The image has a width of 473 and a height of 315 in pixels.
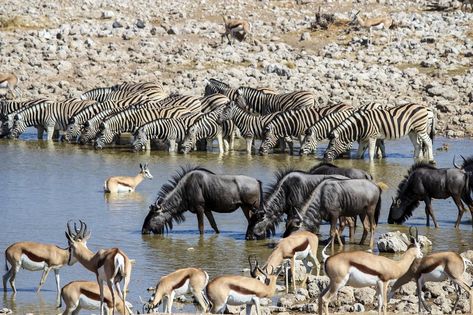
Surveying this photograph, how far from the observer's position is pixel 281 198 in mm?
17016

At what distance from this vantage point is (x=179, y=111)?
27.2 m

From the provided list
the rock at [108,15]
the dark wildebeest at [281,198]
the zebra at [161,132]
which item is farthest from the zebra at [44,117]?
the dark wildebeest at [281,198]

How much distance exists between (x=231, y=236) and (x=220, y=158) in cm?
746

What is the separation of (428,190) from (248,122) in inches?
329

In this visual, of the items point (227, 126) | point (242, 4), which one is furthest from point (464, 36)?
point (227, 126)

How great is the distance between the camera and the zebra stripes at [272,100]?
28.0 metres

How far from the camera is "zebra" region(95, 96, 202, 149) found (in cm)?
2656

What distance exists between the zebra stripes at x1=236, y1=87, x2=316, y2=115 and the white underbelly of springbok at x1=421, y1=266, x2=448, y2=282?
15.2 m

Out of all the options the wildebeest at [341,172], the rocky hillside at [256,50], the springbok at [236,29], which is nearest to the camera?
the wildebeest at [341,172]

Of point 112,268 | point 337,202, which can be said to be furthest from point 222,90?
point 112,268

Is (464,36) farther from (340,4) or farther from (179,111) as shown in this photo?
(179,111)

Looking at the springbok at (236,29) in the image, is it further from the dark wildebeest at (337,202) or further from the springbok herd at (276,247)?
the dark wildebeest at (337,202)

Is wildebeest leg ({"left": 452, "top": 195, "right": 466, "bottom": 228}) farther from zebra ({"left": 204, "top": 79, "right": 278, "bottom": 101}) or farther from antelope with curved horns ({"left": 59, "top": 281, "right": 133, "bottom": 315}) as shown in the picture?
zebra ({"left": 204, "top": 79, "right": 278, "bottom": 101})

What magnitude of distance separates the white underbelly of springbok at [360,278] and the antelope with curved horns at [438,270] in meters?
0.54
